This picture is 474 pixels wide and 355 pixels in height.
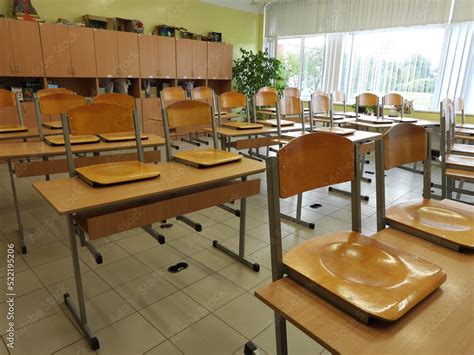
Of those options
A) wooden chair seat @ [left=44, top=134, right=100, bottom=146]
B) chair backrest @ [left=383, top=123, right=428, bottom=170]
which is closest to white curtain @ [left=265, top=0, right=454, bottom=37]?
chair backrest @ [left=383, top=123, right=428, bottom=170]

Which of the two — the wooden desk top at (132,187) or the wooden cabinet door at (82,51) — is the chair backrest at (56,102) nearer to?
the wooden desk top at (132,187)

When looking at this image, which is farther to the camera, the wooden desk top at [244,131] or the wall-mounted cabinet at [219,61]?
the wall-mounted cabinet at [219,61]

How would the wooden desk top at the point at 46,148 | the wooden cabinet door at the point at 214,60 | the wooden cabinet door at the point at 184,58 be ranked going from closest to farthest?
the wooden desk top at the point at 46,148 → the wooden cabinet door at the point at 184,58 → the wooden cabinet door at the point at 214,60

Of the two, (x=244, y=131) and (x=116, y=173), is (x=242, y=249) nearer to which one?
(x=116, y=173)

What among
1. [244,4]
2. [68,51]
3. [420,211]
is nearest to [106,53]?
[68,51]

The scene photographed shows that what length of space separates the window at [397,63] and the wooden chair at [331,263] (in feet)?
19.2

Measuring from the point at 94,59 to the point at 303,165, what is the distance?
17.9 feet

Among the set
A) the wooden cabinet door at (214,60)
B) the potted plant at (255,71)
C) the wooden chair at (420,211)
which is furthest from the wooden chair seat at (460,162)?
the wooden cabinet door at (214,60)

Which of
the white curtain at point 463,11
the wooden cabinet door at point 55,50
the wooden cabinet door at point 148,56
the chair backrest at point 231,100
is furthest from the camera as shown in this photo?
the wooden cabinet door at point 148,56

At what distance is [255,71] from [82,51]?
3581 mm

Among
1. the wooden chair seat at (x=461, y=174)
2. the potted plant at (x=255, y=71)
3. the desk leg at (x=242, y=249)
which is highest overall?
the potted plant at (x=255, y=71)

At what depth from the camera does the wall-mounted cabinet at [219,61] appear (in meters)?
7.20

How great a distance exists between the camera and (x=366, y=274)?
0.93 m

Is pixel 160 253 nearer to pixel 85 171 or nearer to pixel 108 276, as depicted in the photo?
pixel 108 276
